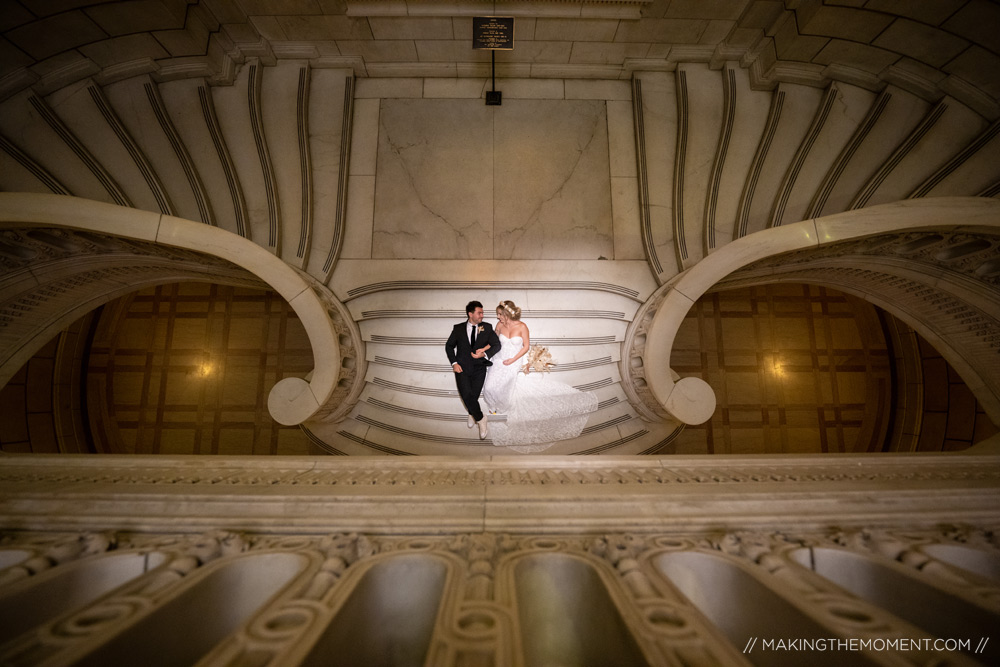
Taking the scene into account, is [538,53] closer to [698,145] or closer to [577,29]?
[577,29]

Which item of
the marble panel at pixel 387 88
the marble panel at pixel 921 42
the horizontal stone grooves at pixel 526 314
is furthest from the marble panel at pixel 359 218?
the marble panel at pixel 921 42

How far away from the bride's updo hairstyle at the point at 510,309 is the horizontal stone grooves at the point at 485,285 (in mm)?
363

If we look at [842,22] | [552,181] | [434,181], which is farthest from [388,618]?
[842,22]

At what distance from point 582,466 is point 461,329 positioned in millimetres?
1882

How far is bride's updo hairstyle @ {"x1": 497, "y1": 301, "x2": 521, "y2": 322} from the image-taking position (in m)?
3.78

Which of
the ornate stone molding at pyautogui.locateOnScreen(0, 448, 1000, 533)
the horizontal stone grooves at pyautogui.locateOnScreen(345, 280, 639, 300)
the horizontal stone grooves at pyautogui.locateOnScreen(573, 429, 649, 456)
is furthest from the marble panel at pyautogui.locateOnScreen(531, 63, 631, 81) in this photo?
the ornate stone molding at pyautogui.locateOnScreen(0, 448, 1000, 533)

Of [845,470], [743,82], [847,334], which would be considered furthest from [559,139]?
[847,334]

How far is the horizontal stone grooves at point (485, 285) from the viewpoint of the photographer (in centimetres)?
408

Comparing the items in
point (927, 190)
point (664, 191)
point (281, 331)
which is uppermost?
point (664, 191)

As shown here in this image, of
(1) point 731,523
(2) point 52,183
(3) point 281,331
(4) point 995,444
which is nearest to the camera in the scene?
(1) point 731,523

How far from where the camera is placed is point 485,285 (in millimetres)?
4090

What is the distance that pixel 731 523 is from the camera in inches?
64.2

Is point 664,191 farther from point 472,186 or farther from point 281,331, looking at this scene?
point 281,331

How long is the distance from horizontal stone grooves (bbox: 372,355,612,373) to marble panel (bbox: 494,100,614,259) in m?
1.18
